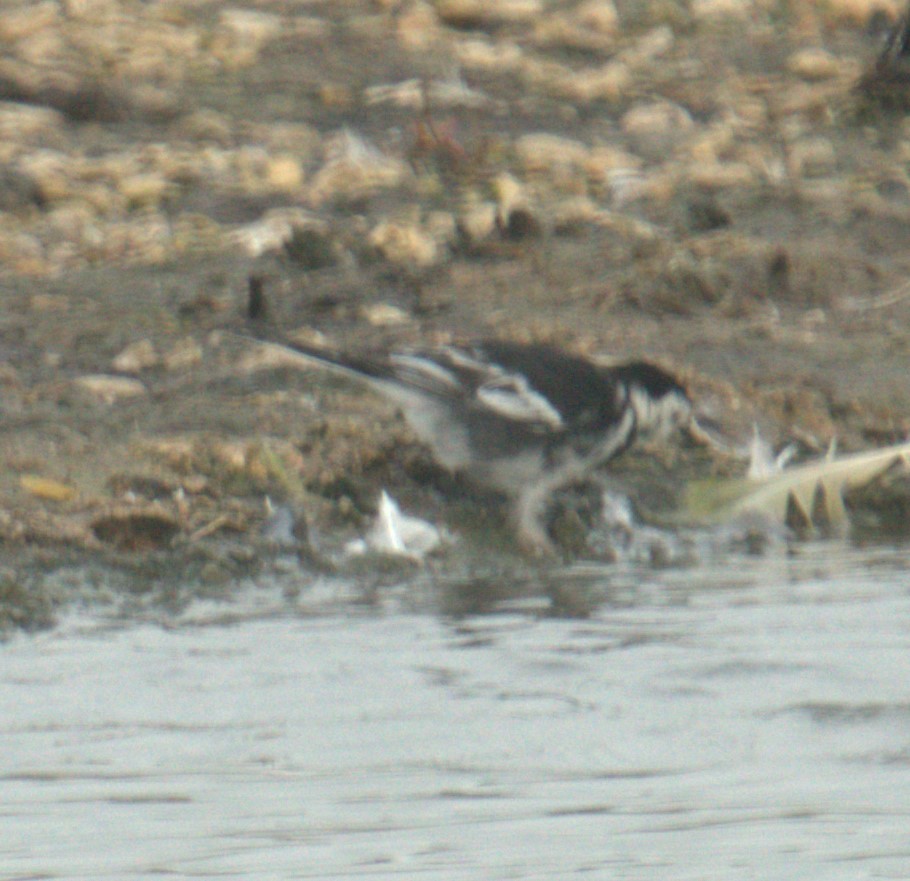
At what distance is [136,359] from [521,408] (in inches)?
55.9

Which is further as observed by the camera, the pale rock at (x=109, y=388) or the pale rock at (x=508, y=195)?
the pale rock at (x=508, y=195)

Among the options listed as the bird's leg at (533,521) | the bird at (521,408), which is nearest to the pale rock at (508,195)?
the bird at (521,408)

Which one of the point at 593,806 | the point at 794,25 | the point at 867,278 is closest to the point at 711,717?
the point at 593,806

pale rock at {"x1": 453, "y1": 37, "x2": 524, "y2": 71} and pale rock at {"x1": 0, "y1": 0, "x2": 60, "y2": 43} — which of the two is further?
pale rock at {"x1": 453, "y1": 37, "x2": 524, "y2": 71}

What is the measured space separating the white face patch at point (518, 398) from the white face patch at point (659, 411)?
240mm

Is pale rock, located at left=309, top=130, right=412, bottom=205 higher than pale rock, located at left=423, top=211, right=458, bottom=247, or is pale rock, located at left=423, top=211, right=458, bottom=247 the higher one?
pale rock, located at left=309, top=130, right=412, bottom=205

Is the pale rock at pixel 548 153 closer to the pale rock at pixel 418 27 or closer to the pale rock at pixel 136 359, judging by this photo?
the pale rock at pixel 418 27

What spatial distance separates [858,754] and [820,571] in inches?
74.7

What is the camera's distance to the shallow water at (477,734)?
404 centimetres

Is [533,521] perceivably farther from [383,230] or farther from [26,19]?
[26,19]

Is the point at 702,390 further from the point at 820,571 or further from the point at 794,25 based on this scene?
the point at 794,25

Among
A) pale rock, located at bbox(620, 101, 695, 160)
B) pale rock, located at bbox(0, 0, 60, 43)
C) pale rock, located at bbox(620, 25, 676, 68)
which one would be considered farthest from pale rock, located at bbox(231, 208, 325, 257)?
A: pale rock, located at bbox(620, 25, 676, 68)

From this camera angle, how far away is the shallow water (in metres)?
4.04

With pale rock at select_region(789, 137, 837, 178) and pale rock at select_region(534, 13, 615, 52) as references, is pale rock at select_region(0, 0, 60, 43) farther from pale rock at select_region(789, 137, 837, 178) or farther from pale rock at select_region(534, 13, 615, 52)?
pale rock at select_region(789, 137, 837, 178)
